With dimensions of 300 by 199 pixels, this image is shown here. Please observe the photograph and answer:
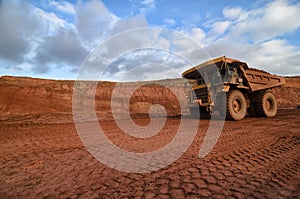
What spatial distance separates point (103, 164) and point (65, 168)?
603 millimetres

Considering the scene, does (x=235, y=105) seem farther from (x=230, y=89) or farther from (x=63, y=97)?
(x=63, y=97)

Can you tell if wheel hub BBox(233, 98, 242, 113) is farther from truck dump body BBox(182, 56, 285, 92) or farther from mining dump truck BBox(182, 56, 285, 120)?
truck dump body BBox(182, 56, 285, 92)

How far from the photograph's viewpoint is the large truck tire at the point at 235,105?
332 inches

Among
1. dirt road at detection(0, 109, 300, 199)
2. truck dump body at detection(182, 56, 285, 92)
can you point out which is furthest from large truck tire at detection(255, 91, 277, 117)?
dirt road at detection(0, 109, 300, 199)

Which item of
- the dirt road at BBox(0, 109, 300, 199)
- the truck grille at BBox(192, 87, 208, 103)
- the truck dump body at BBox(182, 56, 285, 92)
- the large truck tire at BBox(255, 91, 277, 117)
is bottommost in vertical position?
the dirt road at BBox(0, 109, 300, 199)

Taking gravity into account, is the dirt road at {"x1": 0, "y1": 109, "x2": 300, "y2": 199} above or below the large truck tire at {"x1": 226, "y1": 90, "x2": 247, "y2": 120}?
below

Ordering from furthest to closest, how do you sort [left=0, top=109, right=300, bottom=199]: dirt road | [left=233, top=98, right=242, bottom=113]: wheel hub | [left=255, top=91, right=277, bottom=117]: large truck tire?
[left=255, top=91, right=277, bottom=117]: large truck tire, [left=233, top=98, right=242, bottom=113]: wheel hub, [left=0, top=109, right=300, bottom=199]: dirt road

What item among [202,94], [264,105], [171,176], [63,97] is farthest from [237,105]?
[63,97]

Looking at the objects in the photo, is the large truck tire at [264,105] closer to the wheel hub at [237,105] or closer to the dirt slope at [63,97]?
the wheel hub at [237,105]

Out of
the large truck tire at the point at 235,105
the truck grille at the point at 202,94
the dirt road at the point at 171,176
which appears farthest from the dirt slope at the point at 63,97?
the dirt road at the point at 171,176

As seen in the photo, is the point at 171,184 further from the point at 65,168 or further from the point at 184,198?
the point at 65,168

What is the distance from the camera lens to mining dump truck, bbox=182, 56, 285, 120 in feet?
28.4

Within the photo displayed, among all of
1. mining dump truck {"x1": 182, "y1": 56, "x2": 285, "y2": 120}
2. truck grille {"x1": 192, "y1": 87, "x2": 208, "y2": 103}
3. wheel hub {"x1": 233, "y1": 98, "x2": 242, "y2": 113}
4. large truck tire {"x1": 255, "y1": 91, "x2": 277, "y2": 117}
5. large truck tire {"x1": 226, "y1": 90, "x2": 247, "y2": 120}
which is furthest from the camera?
large truck tire {"x1": 255, "y1": 91, "x2": 277, "y2": 117}

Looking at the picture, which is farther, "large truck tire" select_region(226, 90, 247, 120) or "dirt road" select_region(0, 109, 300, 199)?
"large truck tire" select_region(226, 90, 247, 120)
